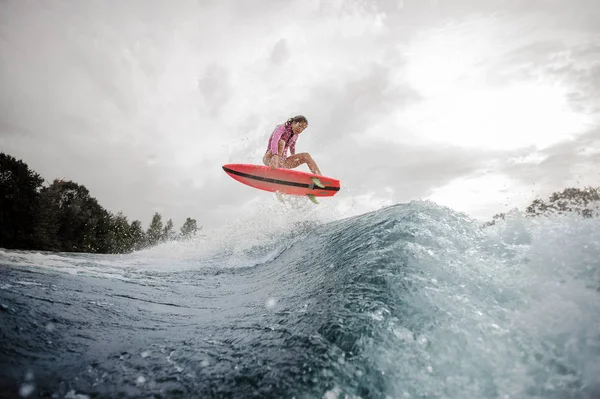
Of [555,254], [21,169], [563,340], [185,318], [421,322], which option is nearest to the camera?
[563,340]

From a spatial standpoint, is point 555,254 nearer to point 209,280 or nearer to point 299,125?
point 209,280

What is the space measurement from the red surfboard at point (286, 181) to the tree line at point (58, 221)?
3536 millimetres

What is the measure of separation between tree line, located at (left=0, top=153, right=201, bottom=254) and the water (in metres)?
9.43

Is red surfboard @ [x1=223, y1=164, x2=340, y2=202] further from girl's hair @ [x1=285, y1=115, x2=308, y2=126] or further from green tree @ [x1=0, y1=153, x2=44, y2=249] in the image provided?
green tree @ [x1=0, y1=153, x2=44, y2=249]

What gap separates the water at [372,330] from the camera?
1694 mm

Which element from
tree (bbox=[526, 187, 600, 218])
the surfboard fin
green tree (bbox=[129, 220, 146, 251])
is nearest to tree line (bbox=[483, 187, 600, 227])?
tree (bbox=[526, 187, 600, 218])

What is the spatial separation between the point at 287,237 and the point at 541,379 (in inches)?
270

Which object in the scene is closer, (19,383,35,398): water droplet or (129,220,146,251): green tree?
(19,383,35,398): water droplet

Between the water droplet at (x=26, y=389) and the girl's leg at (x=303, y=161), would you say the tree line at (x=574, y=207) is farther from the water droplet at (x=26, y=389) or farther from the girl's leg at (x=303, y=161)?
the girl's leg at (x=303, y=161)

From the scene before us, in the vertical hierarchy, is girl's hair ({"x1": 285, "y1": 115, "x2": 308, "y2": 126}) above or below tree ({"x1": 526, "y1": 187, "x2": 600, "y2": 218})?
above

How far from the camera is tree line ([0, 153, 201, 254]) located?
21297 mm

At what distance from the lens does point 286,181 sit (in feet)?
31.3

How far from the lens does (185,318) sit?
327 cm

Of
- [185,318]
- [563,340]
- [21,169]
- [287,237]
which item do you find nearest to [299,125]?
[287,237]
